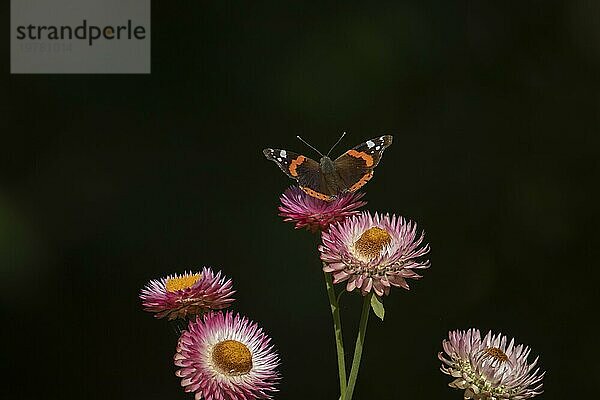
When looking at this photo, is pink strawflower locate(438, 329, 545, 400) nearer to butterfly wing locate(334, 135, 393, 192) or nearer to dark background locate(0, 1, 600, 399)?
butterfly wing locate(334, 135, 393, 192)

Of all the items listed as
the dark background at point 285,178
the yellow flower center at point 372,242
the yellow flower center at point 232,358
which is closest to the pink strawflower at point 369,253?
the yellow flower center at point 372,242

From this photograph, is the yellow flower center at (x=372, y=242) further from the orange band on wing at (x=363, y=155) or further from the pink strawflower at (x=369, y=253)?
the orange band on wing at (x=363, y=155)

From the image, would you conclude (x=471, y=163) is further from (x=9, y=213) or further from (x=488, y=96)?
(x=9, y=213)

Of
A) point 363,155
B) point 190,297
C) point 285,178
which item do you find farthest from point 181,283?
point 285,178

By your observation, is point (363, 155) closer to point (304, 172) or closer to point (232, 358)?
point (304, 172)

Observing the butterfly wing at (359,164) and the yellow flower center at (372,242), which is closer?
the yellow flower center at (372,242)

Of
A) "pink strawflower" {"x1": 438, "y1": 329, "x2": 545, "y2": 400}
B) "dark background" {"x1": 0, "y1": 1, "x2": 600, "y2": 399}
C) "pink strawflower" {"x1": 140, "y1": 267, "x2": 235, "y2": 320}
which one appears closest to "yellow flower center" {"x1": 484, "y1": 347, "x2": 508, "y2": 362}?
"pink strawflower" {"x1": 438, "y1": 329, "x2": 545, "y2": 400}

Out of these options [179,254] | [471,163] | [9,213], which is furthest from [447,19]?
[9,213]
